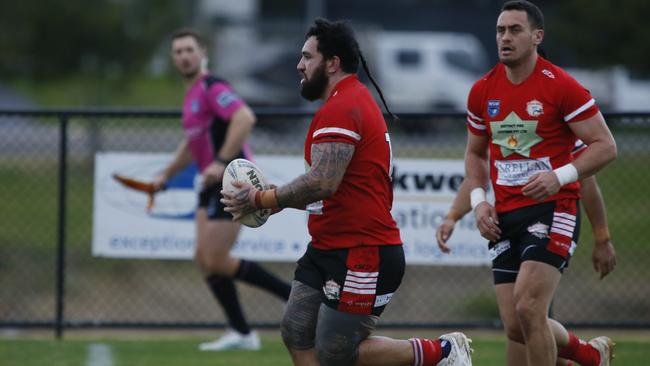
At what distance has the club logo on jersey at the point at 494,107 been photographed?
5668mm

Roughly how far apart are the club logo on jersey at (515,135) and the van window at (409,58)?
24.1 m

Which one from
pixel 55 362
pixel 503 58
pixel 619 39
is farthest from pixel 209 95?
pixel 619 39

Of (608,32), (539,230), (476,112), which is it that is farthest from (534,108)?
(608,32)

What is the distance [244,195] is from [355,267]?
0.64 meters

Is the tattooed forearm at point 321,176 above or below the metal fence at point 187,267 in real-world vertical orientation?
above

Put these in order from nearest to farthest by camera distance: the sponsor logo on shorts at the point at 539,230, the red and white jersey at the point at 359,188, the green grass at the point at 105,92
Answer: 1. the red and white jersey at the point at 359,188
2. the sponsor logo on shorts at the point at 539,230
3. the green grass at the point at 105,92

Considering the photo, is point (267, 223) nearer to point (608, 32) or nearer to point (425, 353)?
point (425, 353)

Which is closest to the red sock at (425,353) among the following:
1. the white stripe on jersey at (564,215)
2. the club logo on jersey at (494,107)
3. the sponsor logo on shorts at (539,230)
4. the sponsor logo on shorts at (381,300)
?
the sponsor logo on shorts at (381,300)

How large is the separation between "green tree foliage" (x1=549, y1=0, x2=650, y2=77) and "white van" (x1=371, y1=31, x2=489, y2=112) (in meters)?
7.49

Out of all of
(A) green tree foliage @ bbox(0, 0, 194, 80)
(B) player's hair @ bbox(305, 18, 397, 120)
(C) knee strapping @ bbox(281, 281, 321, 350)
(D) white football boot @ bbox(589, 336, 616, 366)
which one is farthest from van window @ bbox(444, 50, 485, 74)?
(C) knee strapping @ bbox(281, 281, 321, 350)

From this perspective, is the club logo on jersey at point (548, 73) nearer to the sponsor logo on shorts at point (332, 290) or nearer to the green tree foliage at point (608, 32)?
the sponsor logo on shorts at point (332, 290)

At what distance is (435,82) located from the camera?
28906 mm

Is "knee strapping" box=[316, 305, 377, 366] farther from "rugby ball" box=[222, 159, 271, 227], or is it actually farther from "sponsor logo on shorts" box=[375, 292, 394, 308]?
"rugby ball" box=[222, 159, 271, 227]

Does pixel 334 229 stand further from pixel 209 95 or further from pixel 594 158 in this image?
pixel 209 95
